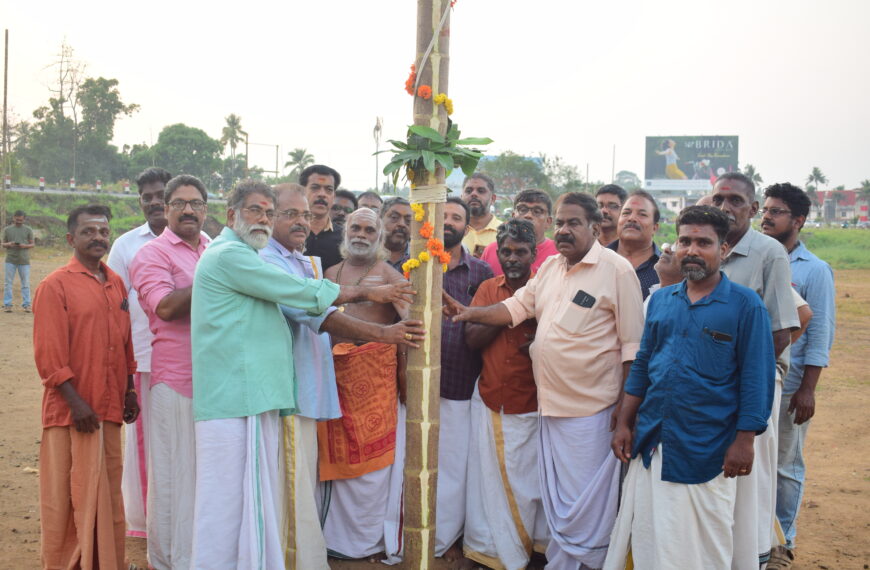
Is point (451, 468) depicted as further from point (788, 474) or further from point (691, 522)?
point (788, 474)

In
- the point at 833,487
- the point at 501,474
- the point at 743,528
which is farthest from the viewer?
the point at 833,487

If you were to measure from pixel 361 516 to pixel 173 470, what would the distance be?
133 cm

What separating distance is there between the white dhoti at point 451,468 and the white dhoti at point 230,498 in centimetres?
141

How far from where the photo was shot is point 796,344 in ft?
16.5

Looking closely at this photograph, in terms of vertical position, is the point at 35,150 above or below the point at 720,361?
above

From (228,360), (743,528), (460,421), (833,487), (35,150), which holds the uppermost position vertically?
(35,150)

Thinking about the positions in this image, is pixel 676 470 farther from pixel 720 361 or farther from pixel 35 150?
pixel 35 150

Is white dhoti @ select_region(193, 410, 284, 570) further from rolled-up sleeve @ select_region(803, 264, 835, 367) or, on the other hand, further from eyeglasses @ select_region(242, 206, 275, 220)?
rolled-up sleeve @ select_region(803, 264, 835, 367)

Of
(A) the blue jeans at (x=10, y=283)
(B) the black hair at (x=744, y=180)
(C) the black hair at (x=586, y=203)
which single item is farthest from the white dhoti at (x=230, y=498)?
(A) the blue jeans at (x=10, y=283)

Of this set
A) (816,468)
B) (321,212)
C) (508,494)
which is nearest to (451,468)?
(508,494)

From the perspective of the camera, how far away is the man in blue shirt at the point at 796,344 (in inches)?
193

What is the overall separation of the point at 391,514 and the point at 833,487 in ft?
13.6

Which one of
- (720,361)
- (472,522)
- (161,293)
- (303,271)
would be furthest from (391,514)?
(720,361)

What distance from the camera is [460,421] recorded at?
480 cm
